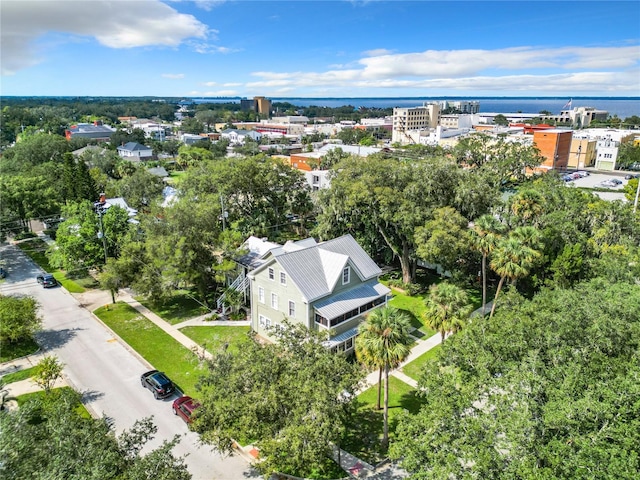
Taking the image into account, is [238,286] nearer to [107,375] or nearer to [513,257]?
[107,375]

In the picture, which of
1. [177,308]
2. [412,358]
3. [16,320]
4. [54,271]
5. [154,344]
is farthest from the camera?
[54,271]

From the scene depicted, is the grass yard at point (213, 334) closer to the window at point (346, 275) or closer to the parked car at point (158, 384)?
the parked car at point (158, 384)

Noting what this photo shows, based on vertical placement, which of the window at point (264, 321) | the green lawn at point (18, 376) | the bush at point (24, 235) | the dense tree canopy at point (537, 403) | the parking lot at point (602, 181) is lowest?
the green lawn at point (18, 376)

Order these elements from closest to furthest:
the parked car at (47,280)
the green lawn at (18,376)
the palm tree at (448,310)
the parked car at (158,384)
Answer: the palm tree at (448,310)
the parked car at (158,384)
the green lawn at (18,376)
the parked car at (47,280)

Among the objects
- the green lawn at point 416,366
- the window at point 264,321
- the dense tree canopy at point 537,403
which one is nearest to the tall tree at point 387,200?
the green lawn at point 416,366

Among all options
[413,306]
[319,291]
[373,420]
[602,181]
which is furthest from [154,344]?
[602,181]

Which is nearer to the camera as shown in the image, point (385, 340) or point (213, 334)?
point (385, 340)

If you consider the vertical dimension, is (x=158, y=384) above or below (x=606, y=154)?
below

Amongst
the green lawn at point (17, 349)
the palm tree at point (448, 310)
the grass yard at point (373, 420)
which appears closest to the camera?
the grass yard at point (373, 420)
